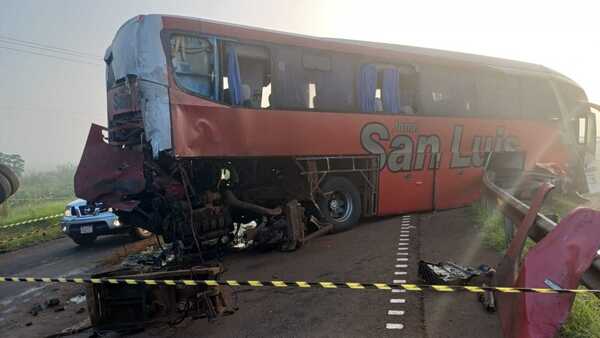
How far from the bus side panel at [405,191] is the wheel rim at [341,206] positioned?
83 centimetres

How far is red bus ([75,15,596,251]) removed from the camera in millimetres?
7285

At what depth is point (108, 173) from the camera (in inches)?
305

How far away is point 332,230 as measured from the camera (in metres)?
9.77

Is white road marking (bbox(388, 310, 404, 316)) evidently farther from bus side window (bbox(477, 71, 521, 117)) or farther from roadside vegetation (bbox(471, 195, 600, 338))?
bus side window (bbox(477, 71, 521, 117))

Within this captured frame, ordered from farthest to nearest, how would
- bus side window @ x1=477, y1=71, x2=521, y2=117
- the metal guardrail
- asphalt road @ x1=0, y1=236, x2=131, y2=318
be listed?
bus side window @ x1=477, y1=71, x2=521, y2=117
asphalt road @ x1=0, y1=236, x2=131, y2=318
the metal guardrail

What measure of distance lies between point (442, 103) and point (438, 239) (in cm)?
433

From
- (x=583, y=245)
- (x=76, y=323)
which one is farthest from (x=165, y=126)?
(x=583, y=245)

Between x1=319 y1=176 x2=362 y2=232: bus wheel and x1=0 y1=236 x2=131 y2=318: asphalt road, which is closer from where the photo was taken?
x1=0 y1=236 x2=131 y2=318: asphalt road

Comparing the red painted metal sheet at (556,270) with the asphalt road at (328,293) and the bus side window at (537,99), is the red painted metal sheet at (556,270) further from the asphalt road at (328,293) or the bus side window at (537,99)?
the bus side window at (537,99)

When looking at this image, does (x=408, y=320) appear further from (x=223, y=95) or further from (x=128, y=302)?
(x=223, y=95)

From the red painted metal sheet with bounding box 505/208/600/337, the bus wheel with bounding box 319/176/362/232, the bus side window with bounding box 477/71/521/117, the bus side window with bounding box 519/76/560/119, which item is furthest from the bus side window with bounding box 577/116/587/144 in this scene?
the red painted metal sheet with bounding box 505/208/600/337

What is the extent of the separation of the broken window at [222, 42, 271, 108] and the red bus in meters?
0.02

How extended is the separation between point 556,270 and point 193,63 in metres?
5.96

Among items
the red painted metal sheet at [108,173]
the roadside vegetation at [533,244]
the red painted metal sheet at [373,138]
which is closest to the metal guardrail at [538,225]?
the roadside vegetation at [533,244]
